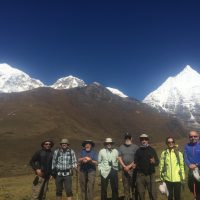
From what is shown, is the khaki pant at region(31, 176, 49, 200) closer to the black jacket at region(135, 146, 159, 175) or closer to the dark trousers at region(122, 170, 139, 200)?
the dark trousers at region(122, 170, 139, 200)

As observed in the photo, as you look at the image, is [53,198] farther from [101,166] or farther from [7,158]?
[7,158]

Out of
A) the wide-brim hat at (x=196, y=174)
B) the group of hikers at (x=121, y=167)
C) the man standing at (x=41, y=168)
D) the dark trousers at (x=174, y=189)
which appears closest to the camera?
the wide-brim hat at (x=196, y=174)

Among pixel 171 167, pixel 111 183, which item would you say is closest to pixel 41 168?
pixel 111 183

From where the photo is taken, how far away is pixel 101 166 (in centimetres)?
1636

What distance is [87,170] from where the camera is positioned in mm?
16750

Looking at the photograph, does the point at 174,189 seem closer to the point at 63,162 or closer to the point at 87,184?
the point at 87,184

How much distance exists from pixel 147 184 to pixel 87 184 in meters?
2.83

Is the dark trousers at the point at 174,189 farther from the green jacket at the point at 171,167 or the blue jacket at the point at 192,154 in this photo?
the blue jacket at the point at 192,154

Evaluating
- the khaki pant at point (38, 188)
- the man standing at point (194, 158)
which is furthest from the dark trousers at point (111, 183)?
the man standing at point (194, 158)

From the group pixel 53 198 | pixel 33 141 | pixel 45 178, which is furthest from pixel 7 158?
pixel 45 178

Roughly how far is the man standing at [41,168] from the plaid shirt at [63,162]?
0.98ft

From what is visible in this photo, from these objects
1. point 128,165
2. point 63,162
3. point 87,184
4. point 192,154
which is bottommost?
point 87,184

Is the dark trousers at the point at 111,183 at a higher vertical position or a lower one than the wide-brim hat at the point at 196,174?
lower

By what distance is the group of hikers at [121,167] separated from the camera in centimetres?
1423
